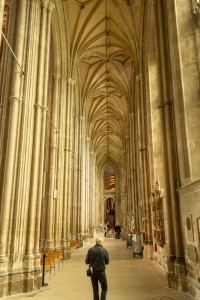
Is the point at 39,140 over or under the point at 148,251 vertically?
over

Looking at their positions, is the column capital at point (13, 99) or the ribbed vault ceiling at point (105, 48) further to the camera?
the ribbed vault ceiling at point (105, 48)

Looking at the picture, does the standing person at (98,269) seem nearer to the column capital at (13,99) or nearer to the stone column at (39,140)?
the stone column at (39,140)

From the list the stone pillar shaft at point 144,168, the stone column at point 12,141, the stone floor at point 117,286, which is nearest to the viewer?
the stone floor at point 117,286

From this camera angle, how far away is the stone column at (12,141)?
702 centimetres

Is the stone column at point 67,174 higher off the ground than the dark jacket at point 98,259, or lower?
higher

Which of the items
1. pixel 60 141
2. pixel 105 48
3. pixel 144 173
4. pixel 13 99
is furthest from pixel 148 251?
pixel 105 48

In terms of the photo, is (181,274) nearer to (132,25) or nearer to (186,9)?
(186,9)

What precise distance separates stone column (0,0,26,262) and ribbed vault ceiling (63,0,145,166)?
331 inches

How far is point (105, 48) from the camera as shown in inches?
787

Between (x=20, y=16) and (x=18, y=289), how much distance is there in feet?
28.2

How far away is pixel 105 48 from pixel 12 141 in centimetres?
1486

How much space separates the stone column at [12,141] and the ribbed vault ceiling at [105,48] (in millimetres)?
8409

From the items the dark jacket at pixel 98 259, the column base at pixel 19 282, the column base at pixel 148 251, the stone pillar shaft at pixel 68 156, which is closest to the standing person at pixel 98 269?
the dark jacket at pixel 98 259

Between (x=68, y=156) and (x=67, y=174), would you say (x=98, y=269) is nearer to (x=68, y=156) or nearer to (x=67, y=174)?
(x=67, y=174)
